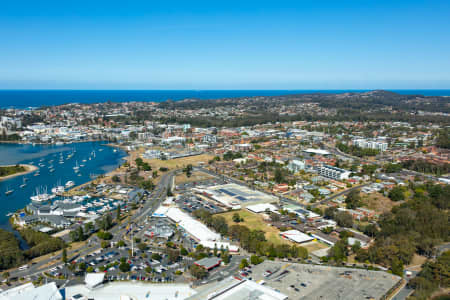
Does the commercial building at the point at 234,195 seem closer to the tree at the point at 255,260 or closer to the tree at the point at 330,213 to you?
the tree at the point at 330,213

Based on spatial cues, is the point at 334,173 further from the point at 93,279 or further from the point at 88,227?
the point at 93,279

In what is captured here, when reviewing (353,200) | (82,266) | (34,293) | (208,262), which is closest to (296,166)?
(353,200)

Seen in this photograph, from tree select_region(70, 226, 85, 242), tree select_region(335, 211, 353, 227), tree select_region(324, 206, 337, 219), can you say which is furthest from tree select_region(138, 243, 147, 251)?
tree select_region(324, 206, 337, 219)

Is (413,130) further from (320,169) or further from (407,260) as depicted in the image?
(407,260)

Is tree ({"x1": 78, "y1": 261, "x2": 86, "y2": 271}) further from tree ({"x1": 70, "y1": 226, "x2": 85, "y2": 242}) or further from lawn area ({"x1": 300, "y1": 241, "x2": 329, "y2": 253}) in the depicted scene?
lawn area ({"x1": 300, "y1": 241, "x2": 329, "y2": 253})

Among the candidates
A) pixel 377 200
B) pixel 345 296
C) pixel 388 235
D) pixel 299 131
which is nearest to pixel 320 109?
pixel 299 131

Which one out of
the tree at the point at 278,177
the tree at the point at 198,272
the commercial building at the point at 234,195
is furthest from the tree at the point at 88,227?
the tree at the point at 278,177
